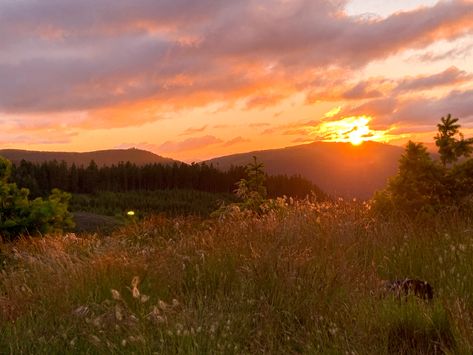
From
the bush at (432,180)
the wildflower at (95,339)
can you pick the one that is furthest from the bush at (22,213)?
the wildflower at (95,339)

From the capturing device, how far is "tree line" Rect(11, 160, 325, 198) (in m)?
133

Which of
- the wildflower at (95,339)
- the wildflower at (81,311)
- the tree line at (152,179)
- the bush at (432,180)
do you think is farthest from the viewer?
the tree line at (152,179)

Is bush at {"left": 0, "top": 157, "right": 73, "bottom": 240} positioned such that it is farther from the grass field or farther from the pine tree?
the pine tree

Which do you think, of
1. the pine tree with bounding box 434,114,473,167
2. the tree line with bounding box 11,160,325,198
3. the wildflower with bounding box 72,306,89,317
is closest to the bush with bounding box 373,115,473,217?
the pine tree with bounding box 434,114,473,167

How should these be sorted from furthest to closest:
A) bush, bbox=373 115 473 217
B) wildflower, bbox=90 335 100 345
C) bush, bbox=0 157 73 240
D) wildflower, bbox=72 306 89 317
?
bush, bbox=0 157 73 240 → bush, bbox=373 115 473 217 → wildflower, bbox=72 306 89 317 → wildflower, bbox=90 335 100 345

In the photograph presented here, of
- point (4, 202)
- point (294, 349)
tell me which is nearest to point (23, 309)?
point (294, 349)

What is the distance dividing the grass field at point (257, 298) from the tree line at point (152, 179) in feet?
394

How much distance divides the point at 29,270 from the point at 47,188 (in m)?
128

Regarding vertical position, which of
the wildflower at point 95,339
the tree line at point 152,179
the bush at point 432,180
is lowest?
the tree line at point 152,179

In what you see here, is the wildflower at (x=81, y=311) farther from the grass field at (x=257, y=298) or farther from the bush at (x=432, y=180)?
the bush at (x=432, y=180)

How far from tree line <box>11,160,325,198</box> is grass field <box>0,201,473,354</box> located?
12023 centimetres

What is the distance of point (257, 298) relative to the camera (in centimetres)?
530

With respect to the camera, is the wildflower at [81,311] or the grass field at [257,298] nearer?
the grass field at [257,298]

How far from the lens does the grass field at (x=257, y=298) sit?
13.9 ft
